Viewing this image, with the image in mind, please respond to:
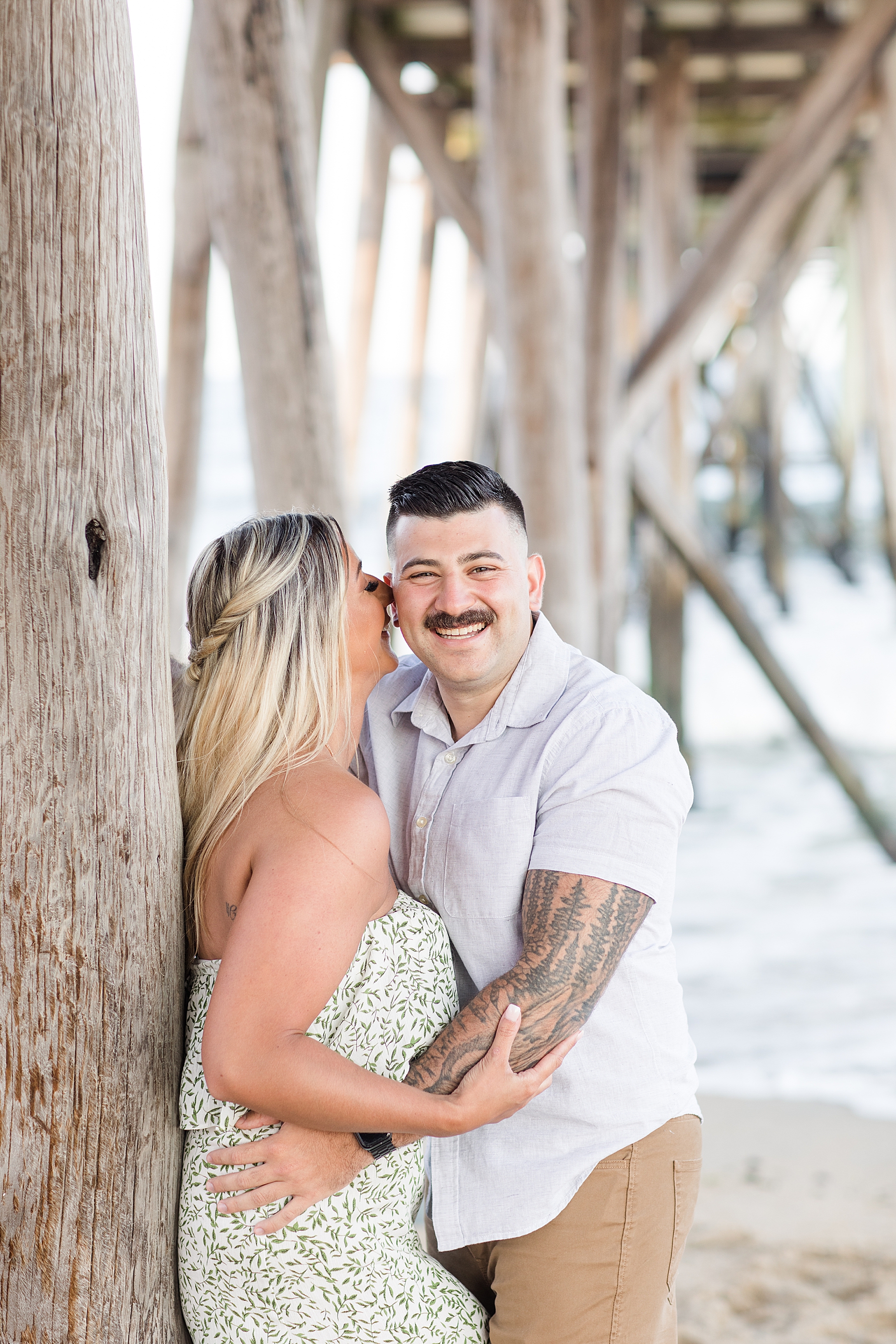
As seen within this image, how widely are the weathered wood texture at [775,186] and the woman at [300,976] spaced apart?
3.92 metres

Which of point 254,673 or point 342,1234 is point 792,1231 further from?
point 254,673

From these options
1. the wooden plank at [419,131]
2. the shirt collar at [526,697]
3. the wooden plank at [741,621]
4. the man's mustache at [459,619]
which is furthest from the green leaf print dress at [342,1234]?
the wooden plank at [741,621]

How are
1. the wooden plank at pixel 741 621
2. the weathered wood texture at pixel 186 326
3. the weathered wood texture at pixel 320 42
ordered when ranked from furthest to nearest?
the wooden plank at pixel 741 621
the weathered wood texture at pixel 320 42
the weathered wood texture at pixel 186 326

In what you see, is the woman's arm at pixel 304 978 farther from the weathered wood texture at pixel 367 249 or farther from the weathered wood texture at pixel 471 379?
the weathered wood texture at pixel 471 379

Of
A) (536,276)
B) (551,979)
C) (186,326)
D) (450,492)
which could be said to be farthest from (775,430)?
(551,979)

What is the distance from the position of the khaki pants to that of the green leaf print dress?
0.09 metres

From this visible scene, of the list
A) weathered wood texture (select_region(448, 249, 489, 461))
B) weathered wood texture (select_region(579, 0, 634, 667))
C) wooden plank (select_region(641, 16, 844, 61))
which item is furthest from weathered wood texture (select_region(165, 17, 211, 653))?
weathered wood texture (select_region(448, 249, 489, 461))

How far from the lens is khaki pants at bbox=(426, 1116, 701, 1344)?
179cm

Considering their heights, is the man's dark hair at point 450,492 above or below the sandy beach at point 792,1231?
above

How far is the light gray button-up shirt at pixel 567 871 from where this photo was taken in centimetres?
176

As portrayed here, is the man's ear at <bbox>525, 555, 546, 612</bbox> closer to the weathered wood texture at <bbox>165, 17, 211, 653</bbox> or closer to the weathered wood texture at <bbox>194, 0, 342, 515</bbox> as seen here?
the weathered wood texture at <bbox>194, 0, 342, 515</bbox>

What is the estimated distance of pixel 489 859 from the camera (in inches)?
71.8

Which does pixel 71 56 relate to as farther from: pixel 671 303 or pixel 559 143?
pixel 671 303

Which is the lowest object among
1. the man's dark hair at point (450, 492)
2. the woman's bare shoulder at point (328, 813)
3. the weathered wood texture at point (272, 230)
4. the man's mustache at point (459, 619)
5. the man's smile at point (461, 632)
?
the woman's bare shoulder at point (328, 813)
